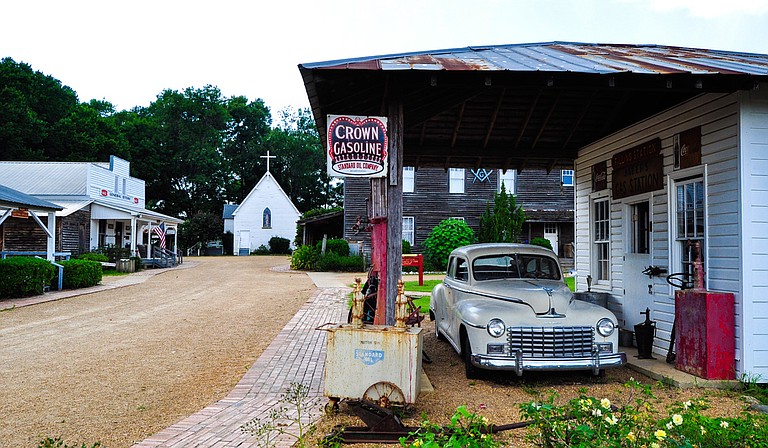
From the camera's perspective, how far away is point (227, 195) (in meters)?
63.2

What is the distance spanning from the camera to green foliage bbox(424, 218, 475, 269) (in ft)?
91.5

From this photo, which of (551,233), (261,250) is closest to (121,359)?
(551,233)

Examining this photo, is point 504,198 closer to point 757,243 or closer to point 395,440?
point 757,243

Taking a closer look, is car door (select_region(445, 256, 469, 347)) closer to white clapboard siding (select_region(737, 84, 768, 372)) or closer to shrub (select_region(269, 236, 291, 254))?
white clapboard siding (select_region(737, 84, 768, 372))

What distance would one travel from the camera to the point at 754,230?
6.51 metres

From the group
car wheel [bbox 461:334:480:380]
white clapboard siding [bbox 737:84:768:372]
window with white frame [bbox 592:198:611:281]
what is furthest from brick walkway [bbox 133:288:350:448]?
window with white frame [bbox 592:198:611:281]

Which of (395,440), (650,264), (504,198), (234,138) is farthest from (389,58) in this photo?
(234,138)

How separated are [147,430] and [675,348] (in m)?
6.28

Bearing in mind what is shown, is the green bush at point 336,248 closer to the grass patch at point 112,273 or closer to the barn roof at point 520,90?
the grass patch at point 112,273

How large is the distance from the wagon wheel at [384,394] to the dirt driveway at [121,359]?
73.4 inches

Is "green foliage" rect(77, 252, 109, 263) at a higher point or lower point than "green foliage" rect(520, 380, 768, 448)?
higher

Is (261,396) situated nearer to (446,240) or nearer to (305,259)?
(446,240)

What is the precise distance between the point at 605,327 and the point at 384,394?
297 centimetres

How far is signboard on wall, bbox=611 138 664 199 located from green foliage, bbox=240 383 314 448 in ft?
19.4
